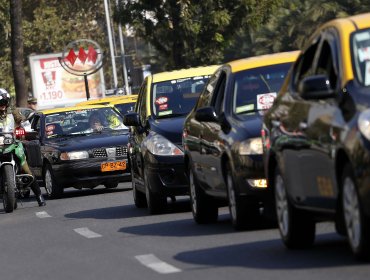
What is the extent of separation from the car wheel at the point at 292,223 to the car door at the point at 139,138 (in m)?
7.20

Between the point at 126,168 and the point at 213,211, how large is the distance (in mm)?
9344

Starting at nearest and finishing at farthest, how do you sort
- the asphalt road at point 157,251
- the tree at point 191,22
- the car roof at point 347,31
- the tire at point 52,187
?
the car roof at point 347,31 → the asphalt road at point 157,251 → the tire at point 52,187 → the tree at point 191,22

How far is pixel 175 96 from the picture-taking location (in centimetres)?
1952

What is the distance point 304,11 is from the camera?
94.6 meters

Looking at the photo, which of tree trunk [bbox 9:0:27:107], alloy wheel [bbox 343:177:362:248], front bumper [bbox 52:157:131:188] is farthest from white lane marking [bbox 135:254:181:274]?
tree trunk [bbox 9:0:27:107]

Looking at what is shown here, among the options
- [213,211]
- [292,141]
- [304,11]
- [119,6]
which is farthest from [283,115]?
[304,11]

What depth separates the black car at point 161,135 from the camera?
1802cm

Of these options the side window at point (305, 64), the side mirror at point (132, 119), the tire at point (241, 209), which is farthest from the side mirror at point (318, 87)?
the side mirror at point (132, 119)

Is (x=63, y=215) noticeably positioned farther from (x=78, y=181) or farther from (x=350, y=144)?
(x=350, y=144)

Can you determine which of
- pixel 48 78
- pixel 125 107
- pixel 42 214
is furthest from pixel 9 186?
pixel 48 78

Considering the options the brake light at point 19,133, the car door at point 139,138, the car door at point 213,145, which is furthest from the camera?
the brake light at point 19,133

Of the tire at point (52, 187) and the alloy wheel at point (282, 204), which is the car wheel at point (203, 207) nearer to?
the alloy wheel at point (282, 204)

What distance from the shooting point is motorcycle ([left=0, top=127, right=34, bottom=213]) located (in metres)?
21.5

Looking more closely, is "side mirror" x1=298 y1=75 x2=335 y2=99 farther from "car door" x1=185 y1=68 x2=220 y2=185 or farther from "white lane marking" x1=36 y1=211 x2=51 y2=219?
"white lane marking" x1=36 y1=211 x2=51 y2=219
